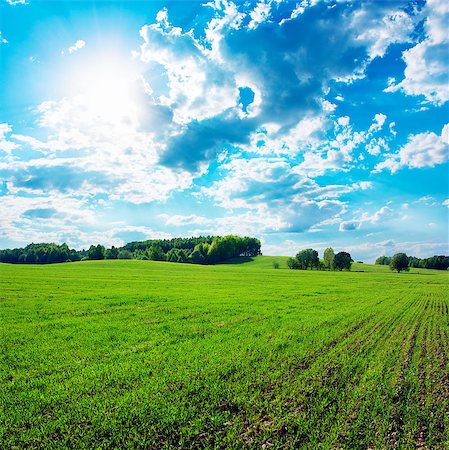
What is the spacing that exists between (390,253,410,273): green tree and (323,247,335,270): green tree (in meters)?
22.8

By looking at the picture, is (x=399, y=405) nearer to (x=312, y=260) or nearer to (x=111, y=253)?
(x=312, y=260)

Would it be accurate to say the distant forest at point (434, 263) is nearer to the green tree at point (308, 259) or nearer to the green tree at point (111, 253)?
the green tree at point (308, 259)

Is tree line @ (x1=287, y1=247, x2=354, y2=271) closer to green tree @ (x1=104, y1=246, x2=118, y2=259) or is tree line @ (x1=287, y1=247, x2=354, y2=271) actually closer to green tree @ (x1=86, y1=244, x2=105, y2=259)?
green tree @ (x1=104, y1=246, x2=118, y2=259)

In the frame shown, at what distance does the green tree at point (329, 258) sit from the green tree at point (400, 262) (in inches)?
899

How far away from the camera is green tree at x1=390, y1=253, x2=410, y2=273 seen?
367 feet

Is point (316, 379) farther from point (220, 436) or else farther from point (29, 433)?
point (29, 433)

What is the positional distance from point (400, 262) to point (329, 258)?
88.0 feet

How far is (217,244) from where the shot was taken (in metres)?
160

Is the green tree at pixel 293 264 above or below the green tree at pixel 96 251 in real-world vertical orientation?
below

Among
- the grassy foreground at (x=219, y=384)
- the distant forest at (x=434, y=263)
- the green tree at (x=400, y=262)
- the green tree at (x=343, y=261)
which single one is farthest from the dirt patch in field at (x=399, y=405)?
the distant forest at (x=434, y=263)

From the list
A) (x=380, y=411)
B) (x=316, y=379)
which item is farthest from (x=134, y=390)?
(x=380, y=411)

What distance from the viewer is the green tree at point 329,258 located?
127613 mm

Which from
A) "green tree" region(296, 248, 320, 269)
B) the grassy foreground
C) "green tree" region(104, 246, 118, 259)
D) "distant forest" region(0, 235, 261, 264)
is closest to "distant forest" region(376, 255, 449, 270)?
"green tree" region(296, 248, 320, 269)

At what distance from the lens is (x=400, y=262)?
368 ft
